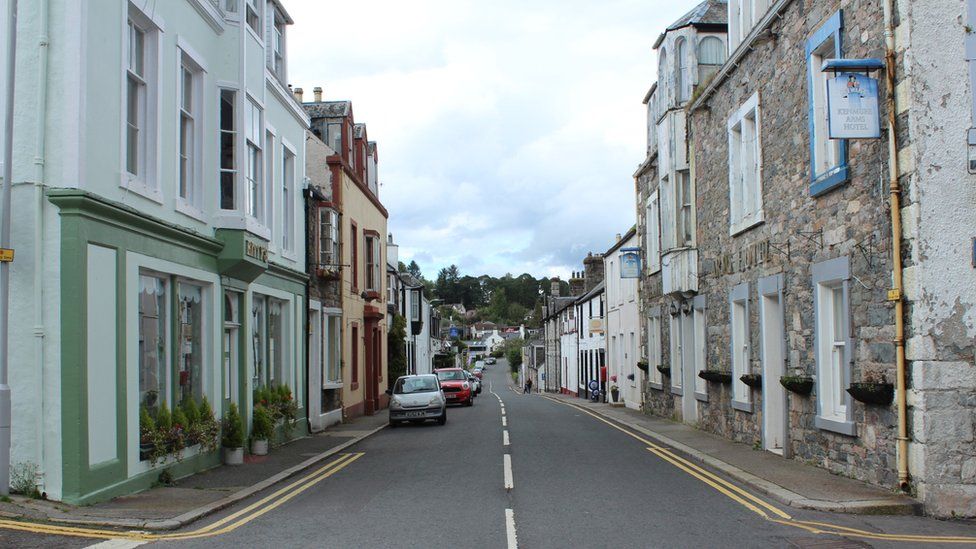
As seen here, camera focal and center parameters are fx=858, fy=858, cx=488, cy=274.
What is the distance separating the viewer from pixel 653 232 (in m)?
26.8

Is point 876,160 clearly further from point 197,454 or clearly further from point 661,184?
point 661,184

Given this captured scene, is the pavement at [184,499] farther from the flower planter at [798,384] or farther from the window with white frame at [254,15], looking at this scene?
the window with white frame at [254,15]

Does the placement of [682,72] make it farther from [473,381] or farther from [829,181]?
[473,381]

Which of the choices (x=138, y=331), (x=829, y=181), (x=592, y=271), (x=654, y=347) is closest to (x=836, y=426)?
(x=829, y=181)

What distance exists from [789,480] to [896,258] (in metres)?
3.63

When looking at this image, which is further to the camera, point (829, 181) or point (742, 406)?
point (742, 406)

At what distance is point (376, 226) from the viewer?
33.1 metres

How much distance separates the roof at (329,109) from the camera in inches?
1115

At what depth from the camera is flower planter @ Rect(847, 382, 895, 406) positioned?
1077 cm

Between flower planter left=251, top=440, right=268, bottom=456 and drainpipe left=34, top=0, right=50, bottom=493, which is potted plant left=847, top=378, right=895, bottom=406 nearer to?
drainpipe left=34, top=0, right=50, bottom=493

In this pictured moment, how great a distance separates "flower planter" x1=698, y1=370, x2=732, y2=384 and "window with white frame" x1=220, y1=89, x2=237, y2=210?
418 inches

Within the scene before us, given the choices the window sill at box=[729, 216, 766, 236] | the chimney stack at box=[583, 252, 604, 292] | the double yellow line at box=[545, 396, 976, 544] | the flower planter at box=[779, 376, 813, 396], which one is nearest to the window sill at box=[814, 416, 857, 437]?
the flower planter at box=[779, 376, 813, 396]

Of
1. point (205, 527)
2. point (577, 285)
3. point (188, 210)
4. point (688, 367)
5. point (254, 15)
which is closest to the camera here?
point (205, 527)

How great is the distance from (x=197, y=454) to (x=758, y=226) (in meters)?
Answer: 10.8
